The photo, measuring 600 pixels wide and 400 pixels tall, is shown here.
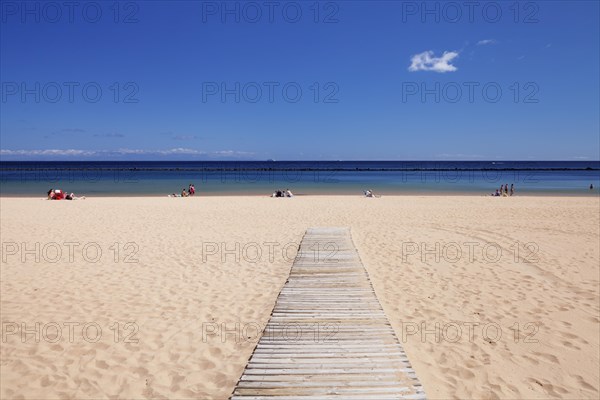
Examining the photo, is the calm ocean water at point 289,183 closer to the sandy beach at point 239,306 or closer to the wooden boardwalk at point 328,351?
the sandy beach at point 239,306

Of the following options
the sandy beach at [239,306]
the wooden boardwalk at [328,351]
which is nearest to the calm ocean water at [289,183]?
the sandy beach at [239,306]

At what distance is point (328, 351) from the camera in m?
4.57

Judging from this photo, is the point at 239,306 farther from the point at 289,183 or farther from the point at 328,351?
the point at 289,183

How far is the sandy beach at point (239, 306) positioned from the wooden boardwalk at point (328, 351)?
15.2 inches

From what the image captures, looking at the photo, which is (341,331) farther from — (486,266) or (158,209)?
(158,209)

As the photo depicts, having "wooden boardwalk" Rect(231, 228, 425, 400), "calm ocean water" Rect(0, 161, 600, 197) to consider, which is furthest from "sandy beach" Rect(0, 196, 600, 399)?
"calm ocean water" Rect(0, 161, 600, 197)

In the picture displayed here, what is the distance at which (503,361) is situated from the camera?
15.7ft

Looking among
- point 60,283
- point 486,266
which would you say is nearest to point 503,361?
point 486,266

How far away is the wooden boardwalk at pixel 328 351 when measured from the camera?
12.6 ft

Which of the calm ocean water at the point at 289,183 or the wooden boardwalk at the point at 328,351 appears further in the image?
the calm ocean water at the point at 289,183

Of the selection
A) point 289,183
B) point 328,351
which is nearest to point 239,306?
point 328,351

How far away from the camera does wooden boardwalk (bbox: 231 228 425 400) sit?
151 inches

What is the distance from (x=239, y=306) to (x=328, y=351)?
248 cm

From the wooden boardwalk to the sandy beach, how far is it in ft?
1.27
